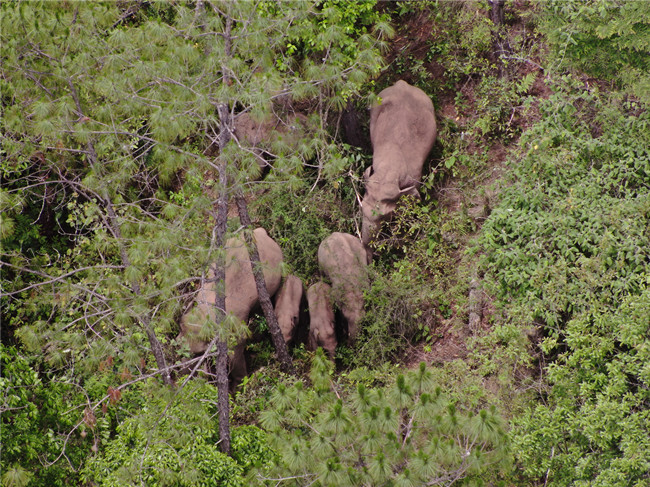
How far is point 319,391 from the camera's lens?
6469mm

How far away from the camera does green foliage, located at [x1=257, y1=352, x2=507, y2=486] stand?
19.0ft

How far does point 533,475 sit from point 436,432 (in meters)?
1.91

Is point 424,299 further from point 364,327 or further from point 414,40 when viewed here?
point 414,40

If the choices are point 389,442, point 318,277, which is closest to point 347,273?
point 318,277

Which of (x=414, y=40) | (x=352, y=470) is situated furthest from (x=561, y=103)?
(x=352, y=470)

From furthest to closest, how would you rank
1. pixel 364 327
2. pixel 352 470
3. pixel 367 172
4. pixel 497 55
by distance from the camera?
pixel 497 55
pixel 367 172
pixel 364 327
pixel 352 470

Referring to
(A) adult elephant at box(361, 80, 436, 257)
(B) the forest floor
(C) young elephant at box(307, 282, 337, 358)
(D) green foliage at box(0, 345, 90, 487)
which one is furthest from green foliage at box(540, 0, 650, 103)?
(D) green foliage at box(0, 345, 90, 487)

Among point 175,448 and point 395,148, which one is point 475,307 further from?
point 175,448

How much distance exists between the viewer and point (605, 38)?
8.59m

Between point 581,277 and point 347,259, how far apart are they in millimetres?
3659

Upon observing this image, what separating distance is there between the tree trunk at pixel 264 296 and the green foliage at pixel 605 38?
15.4 feet

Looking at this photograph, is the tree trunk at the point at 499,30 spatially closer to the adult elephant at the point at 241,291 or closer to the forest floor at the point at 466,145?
the forest floor at the point at 466,145

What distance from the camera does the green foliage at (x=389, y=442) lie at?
19.0 ft

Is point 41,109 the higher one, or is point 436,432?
point 41,109
